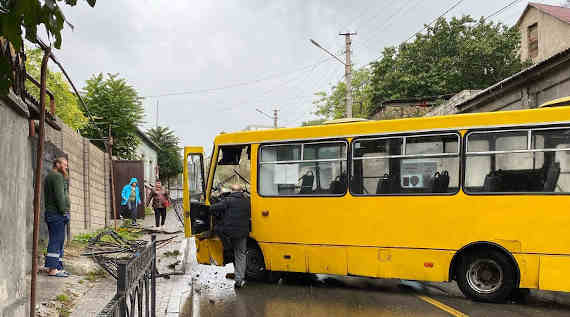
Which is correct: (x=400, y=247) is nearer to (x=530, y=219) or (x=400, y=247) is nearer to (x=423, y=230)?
(x=423, y=230)

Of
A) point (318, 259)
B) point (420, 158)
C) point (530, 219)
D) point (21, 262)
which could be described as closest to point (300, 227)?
point (318, 259)

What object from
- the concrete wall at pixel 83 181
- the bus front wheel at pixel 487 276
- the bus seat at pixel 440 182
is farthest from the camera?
the concrete wall at pixel 83 181

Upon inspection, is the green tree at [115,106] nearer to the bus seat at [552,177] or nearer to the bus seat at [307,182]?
the bus seat at [307,182]

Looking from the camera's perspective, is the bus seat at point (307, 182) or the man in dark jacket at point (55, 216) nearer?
the man in dark jacket at point (55, 216)

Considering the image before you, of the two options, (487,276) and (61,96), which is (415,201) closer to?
(487,276)

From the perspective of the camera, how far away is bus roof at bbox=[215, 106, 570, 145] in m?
7.71

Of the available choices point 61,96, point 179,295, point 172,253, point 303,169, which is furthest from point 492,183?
point 61,96

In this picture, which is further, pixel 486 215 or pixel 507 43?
pixel 507 43

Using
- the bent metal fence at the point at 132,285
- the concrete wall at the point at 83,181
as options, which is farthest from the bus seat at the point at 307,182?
the concrete wall at the point at 83,181

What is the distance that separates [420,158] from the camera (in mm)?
8523

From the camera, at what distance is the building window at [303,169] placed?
9211mm

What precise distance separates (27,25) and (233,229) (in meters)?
6.85

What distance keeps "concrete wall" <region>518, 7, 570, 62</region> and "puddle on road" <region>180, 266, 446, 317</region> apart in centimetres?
3295

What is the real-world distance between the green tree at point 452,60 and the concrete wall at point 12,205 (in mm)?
37394
